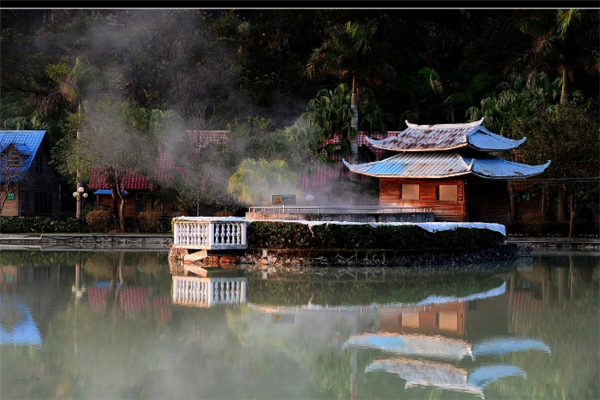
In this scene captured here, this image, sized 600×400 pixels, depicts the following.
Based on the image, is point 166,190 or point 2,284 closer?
point 2,284

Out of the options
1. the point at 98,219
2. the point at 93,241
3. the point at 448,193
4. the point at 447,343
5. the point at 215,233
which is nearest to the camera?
the point at 447,343

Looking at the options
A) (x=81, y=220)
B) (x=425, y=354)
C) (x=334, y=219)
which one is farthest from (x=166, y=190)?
(x=425, y=354)

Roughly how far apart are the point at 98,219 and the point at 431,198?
15.8m

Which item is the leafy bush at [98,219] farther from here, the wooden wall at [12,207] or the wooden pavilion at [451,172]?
the wooden pavilion at [451,172]

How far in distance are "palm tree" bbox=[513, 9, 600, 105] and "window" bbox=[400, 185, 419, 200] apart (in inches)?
436

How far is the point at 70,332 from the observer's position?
15.4 meters

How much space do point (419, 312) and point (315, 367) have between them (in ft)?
19.0

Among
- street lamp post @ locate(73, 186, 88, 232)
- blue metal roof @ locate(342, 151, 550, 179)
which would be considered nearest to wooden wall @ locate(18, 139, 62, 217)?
street lamp post @ locate(73, 186, 88, 232)

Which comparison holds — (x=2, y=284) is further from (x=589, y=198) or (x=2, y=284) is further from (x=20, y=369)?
(x=589, y=198)

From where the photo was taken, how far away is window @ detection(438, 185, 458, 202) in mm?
35319

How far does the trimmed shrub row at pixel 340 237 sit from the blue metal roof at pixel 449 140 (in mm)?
7805

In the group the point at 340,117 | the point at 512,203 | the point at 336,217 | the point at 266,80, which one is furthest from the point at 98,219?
the point at 512,203

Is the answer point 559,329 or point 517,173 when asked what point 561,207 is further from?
point 559,329

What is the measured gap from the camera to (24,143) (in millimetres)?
48000
